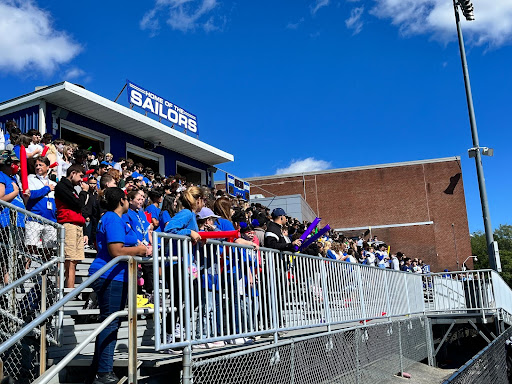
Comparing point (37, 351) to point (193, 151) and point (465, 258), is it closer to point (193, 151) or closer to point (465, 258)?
point (193, 151)

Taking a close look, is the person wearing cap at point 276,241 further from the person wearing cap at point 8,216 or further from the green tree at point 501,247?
the green tree at point 501,247

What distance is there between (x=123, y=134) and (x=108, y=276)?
13.9m

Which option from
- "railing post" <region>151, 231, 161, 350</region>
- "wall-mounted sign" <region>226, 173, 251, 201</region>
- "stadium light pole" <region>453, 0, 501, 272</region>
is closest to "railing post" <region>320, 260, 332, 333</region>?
"railing post" <region>151, 231, 161, 350</region>

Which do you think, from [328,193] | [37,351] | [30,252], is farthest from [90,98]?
[328,193]

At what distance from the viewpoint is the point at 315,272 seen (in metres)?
7.25

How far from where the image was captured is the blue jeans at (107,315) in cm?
441

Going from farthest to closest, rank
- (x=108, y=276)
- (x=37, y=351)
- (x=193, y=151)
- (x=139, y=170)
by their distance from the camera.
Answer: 1. (x=193, y=151)
2. (x=139, y=170)
3. (x=37, y=351)
4. (x=108, y=276)

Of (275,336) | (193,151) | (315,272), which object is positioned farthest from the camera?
(193,151)

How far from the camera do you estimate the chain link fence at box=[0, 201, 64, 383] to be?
505cm

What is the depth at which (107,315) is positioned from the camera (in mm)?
4633

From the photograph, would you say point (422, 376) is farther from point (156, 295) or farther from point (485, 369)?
point (156, 295)

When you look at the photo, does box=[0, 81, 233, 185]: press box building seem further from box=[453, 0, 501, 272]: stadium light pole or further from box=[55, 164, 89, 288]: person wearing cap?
box=[453, 0, 501, 272]: stadium light pole

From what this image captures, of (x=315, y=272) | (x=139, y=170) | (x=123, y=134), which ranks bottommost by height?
(x=315, y=272)

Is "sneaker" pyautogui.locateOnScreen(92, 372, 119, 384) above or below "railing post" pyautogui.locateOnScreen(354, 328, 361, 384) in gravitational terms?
above
